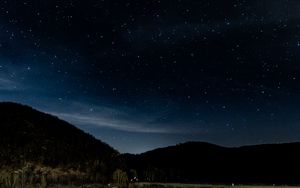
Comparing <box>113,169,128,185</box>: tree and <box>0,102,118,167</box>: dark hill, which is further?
<box>113,169,128,185</box>: tree

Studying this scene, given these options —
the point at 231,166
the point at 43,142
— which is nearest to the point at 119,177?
the point at 43,142

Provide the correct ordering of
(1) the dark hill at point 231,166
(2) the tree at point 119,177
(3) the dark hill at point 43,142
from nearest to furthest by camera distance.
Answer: (3) the dark hill at point 43,142 → (2) the tree at point 119,177 → (1) the dark hill at point 231,166

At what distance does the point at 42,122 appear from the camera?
11175cm

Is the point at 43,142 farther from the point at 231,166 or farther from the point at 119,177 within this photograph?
the point at 231,166

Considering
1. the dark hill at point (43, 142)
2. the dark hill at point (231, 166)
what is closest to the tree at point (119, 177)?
the dark hill at point (43, 142)

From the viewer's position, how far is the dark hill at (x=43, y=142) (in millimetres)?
89938

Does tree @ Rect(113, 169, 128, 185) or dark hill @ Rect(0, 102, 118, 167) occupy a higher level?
dark hill @ Rect(0, 102, 118, 167)

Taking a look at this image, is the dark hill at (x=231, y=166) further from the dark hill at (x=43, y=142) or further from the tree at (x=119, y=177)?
the tree at (x=119, y=177)

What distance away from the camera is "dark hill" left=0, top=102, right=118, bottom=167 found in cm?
8994

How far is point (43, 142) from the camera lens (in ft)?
321

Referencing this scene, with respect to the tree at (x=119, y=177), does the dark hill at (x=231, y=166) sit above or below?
above

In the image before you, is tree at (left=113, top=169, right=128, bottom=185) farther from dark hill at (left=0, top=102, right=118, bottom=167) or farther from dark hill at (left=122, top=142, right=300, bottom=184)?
dark hill at (left=122, top=142, right=300, bottom=184)

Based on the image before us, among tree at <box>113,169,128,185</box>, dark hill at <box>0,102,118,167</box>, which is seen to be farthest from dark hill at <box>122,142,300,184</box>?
tree at <box>113,169,128,185</box>

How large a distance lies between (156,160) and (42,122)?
86865mm
